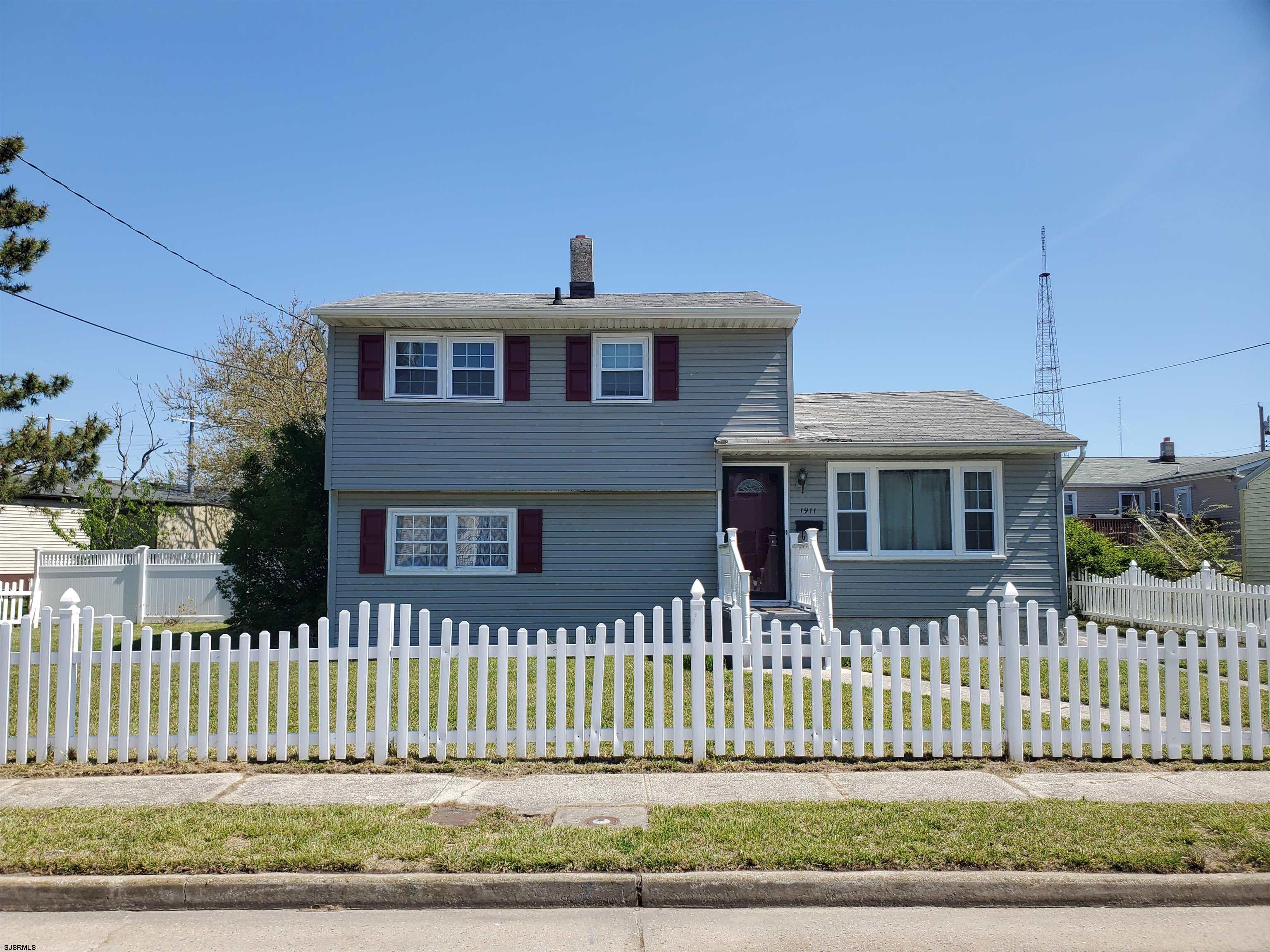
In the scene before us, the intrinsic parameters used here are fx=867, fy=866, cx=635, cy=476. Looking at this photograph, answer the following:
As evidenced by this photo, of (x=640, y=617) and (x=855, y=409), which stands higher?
(x=855, y=409)

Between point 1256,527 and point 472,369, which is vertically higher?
point 472,369

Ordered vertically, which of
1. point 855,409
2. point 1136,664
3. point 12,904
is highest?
point 855,409

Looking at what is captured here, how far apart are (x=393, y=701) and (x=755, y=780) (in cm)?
479

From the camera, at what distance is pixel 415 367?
15.3m

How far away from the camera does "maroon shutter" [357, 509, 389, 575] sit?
15086 mm

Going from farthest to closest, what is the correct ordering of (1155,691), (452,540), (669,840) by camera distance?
(452,540) < (1155,691) < (669,840)

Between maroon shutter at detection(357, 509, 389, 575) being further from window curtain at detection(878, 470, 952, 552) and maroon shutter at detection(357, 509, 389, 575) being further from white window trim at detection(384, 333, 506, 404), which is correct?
window curtain at detection(878, 470, 952, 552)

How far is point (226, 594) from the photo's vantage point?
15781mm

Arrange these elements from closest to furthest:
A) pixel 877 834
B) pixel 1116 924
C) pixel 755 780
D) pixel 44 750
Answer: pixel 1116 924 → pixel 877 834 → pixel 755 780 → pixel 44 750

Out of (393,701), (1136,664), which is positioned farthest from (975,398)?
(393,701)

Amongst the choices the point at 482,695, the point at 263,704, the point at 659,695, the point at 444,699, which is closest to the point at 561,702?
the point at 482,695

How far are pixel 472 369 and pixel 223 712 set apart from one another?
9383 mm

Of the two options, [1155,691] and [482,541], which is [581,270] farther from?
[1155,691]

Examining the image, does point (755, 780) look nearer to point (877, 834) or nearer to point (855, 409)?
point (877, 834)
